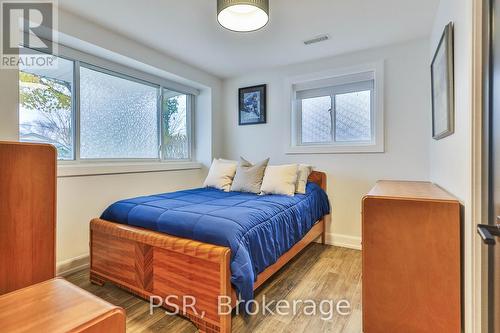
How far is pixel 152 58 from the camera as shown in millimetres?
2902

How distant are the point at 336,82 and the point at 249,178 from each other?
64.0 inches

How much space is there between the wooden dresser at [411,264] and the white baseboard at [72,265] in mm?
2446

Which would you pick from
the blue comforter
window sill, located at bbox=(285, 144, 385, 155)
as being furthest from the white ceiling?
the blue comforter

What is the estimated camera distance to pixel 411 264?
140 centimetres

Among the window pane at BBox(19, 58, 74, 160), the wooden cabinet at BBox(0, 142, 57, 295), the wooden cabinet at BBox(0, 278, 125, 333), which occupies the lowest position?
the wooden cabinet at BBox(0, 278, 125, 333)

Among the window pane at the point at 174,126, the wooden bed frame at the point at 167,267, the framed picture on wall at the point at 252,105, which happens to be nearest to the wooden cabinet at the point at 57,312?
the wooden bed frame at the point at 167,267

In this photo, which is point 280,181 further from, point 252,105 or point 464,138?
point 464,138

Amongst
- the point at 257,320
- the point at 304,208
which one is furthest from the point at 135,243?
the point at 304,208

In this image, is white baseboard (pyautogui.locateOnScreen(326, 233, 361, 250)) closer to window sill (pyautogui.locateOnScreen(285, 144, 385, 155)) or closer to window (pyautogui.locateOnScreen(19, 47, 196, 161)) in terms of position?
window sill (pyautogui.locateOnScreen(285, 144, 385, 155))

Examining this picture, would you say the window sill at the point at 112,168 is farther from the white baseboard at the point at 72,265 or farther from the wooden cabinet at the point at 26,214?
the wooden cabinet at the point at 26,214

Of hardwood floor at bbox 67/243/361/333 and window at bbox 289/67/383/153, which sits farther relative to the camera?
window at bbox 289/67/383/153

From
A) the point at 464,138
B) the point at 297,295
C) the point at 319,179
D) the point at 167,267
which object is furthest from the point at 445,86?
the point at 167,267

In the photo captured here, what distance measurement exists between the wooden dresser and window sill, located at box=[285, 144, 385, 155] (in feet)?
4.91

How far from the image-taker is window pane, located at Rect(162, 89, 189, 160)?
351cm
